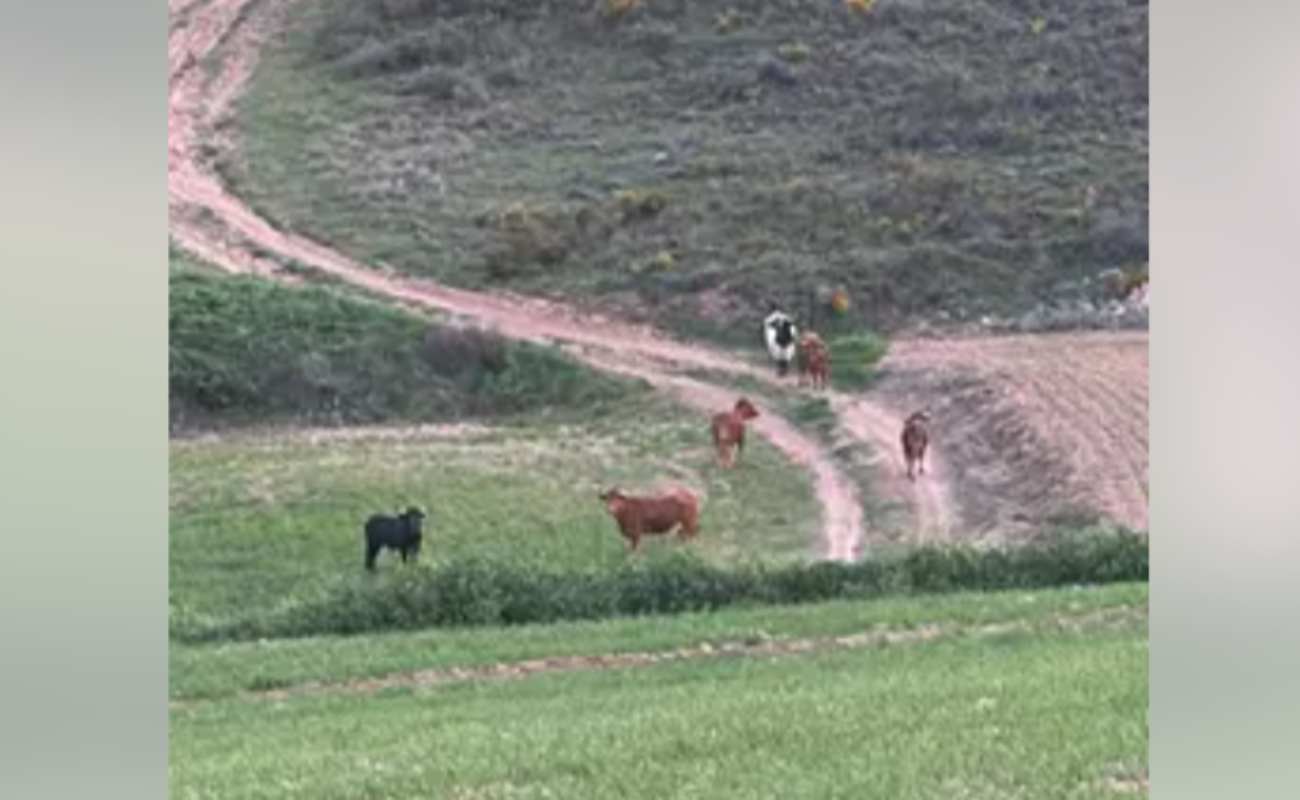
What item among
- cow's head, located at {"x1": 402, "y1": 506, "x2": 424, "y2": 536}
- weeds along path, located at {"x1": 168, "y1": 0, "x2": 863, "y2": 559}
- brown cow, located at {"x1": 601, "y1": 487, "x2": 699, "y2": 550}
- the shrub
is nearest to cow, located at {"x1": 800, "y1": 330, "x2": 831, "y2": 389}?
weeds along path, located at {"x1": 168, "y1": 0, "x2": 863, "y2": 559}

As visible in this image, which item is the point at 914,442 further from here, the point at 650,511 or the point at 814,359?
the point at 650,511

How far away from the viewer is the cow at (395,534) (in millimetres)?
4719

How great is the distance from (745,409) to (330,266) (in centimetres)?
131

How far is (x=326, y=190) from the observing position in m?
4.88

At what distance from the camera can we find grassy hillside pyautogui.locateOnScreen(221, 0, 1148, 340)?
192 inches

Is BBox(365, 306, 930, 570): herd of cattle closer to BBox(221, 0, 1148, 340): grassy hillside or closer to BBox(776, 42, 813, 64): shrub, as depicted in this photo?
BBox(221, 0, 1148, 340): grassy hillside

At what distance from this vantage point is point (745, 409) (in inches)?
192

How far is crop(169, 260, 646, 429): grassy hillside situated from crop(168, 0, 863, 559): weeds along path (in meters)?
0.08

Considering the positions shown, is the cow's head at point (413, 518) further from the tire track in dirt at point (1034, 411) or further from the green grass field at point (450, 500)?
the tire track in dirt at point (1034, 411)

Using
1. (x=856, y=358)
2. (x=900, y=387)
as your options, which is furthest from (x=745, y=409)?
(x=900, y=387)

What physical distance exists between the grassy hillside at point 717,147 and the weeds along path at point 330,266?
71 millimetres

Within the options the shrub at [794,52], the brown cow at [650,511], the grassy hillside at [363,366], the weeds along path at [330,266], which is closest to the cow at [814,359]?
the weeds along path at [330,266]
